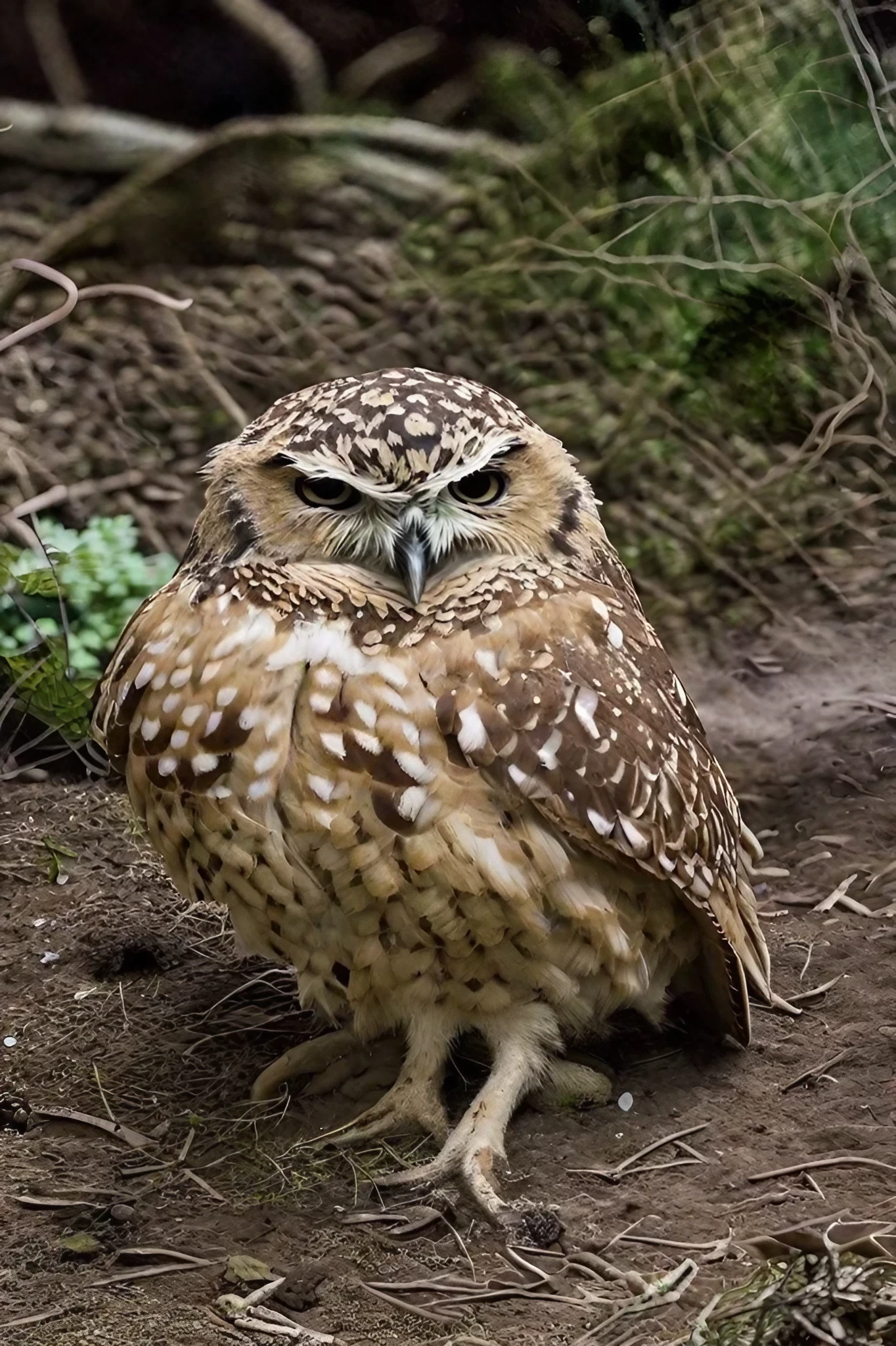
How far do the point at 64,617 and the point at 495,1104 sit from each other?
194 centimetres

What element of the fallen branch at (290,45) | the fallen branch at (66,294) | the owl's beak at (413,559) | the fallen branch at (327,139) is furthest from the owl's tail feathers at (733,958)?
the fallen branch at (290,45)

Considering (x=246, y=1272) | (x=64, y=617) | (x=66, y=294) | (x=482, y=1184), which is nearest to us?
(x=246, y=1272)

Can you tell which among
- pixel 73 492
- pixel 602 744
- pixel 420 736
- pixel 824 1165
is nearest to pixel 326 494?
pixel 420 736

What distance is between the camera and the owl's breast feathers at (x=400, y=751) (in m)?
2.10

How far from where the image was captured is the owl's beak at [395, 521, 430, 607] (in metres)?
2.06

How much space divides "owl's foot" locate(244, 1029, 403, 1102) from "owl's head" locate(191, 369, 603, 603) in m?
0.96

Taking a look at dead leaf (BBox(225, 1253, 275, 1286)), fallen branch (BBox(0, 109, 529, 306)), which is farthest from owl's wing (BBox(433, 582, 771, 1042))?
fallen branch (BBox(0, 109, 529, 306))

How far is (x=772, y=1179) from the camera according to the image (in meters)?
2.16

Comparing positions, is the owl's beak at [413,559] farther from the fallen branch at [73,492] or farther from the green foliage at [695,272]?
the fallen branch at [73,492]

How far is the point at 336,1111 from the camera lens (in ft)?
8.12

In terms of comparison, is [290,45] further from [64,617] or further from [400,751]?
[400,751]

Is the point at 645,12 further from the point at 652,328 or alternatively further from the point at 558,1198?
the point at 558,1198

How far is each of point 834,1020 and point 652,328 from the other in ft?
6.95

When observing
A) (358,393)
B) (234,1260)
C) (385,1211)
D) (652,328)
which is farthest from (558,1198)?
(652,328)
